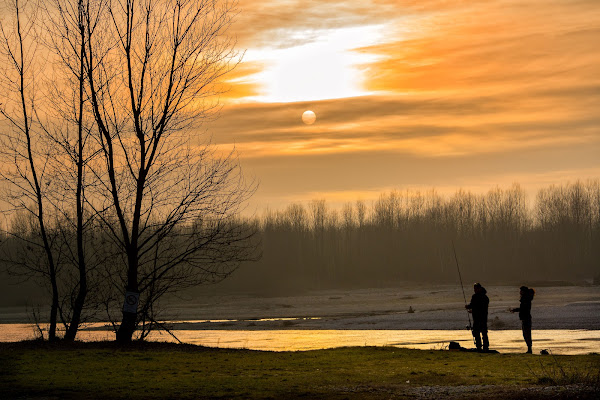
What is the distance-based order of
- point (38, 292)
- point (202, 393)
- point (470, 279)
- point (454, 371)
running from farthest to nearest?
1. point (470, 279)
2. point (38, 292)
3. point (454, 371)
4. point (202, 393)

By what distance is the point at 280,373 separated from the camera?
15133 millimetres

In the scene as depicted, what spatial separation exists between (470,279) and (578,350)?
342ft

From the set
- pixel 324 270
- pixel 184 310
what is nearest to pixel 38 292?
pixel 184 310

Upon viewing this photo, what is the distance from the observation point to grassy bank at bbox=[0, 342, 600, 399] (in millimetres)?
12406

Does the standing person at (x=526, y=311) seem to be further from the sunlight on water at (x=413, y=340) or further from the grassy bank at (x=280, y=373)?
the sunlight on water at (x=413, y=340)

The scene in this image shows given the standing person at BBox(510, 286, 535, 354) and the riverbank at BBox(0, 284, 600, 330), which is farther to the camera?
the riverbank at BBox(0, 284, 600, 330)

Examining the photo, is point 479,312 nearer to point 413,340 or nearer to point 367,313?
point 413,340

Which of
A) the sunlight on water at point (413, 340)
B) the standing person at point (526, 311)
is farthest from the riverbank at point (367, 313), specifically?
the standing person at point (526, 311)

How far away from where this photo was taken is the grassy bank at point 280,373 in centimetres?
1241

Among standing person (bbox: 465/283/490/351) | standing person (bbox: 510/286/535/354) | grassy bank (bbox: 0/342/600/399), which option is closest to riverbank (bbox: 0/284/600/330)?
grassy bank (bbox: 0/342/600/399)

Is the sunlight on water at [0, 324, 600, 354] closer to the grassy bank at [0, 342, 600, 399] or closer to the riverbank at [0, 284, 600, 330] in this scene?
the riverbank at [0, 284, 600, 330]

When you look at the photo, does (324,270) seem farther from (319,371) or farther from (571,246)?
(319,371)

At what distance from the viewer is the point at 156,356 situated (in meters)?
17.9

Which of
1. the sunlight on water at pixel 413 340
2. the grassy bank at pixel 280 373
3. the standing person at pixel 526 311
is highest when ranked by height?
the standing person at pixel 526 311
